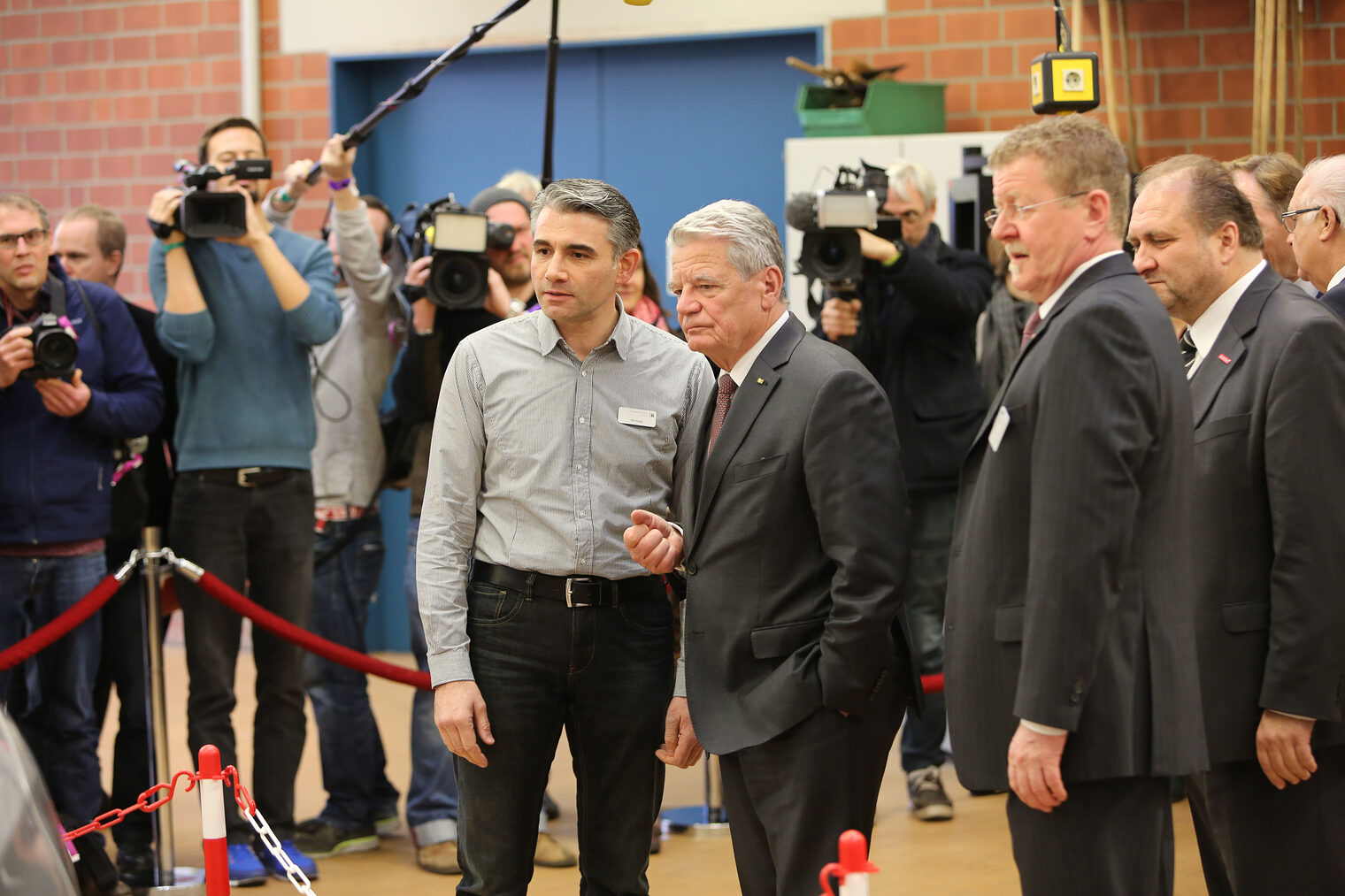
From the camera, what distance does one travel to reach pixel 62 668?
142 inches

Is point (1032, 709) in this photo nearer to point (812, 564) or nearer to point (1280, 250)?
point (812, 564)

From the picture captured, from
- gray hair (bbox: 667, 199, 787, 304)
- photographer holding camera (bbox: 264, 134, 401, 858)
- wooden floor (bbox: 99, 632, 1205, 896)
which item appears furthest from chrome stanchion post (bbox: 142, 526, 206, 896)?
gray hair (bbox: 667, 199, 787, 304)

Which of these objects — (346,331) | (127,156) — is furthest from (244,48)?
(346,331)

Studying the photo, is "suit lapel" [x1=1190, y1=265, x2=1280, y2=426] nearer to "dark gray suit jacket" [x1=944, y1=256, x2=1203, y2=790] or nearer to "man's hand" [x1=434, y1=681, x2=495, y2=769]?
"dark gray suit jacket" [x1=944, y1=256, x2=1203, y2=790]

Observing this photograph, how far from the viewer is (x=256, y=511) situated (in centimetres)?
376

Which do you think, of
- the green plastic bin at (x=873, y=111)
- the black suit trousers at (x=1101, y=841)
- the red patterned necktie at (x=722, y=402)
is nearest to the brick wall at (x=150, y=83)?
the green plastic bin at (x=873, y=111)

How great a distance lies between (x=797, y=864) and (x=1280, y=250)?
181 cm

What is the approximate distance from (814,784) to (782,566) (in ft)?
1.11

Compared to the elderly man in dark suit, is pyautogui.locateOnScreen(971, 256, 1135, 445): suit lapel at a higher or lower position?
higher

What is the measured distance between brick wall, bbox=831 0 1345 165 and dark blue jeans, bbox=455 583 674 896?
12.8ft

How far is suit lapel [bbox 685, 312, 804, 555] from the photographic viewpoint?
235 centimetres

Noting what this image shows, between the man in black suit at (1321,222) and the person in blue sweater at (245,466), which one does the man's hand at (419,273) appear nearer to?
the person in blue sweater at (245,466)

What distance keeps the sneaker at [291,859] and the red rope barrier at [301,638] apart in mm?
516

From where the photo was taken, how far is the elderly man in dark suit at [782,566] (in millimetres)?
2238
